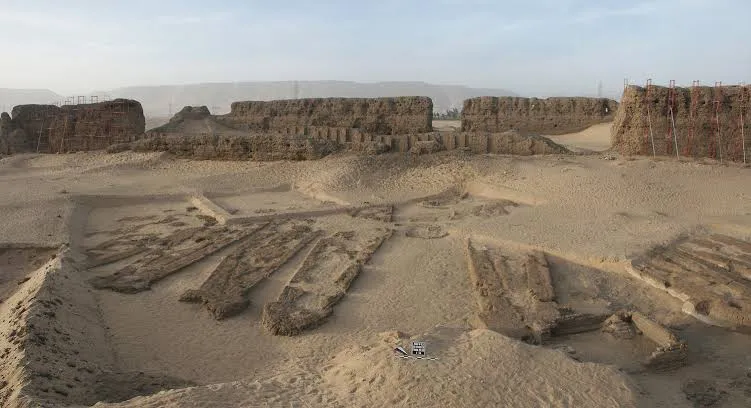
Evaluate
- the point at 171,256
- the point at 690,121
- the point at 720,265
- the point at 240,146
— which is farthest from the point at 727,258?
the point at 240,146

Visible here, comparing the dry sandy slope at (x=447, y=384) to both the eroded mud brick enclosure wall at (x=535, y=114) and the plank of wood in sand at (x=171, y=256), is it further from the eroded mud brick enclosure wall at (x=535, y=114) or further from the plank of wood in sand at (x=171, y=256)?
the eroded mud brick enclosure wall at (x=535, y=114)

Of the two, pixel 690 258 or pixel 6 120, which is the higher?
pixel 6 120

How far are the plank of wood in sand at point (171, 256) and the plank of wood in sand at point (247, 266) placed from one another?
0.43 m

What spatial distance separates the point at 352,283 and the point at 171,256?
10.3ft

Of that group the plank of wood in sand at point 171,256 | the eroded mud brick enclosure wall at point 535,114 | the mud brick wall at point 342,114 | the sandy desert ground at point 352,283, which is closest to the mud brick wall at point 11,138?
the sandy desert ground at point 352,283

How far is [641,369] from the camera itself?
531 centimetres

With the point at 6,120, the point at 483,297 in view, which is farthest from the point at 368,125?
the point at 483,297

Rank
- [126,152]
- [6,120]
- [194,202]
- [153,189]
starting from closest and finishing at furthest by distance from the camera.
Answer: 1. [194,202]
2. [153,189]
3. [126,152]
4. [6,120]

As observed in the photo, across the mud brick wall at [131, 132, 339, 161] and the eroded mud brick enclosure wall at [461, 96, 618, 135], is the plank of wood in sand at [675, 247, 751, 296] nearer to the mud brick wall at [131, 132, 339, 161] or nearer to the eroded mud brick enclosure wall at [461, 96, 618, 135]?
the mud brick wall at [131, 132, 339, 161]

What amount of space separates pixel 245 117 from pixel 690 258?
1918cm

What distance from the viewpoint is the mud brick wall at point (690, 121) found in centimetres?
1250

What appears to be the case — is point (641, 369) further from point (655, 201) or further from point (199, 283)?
point (655, 201)

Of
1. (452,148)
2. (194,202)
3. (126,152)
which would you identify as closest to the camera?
(194,202)

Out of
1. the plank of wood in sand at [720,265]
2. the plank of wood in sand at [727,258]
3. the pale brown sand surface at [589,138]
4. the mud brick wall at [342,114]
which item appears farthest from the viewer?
the pale brown sand surface at [589,138]
